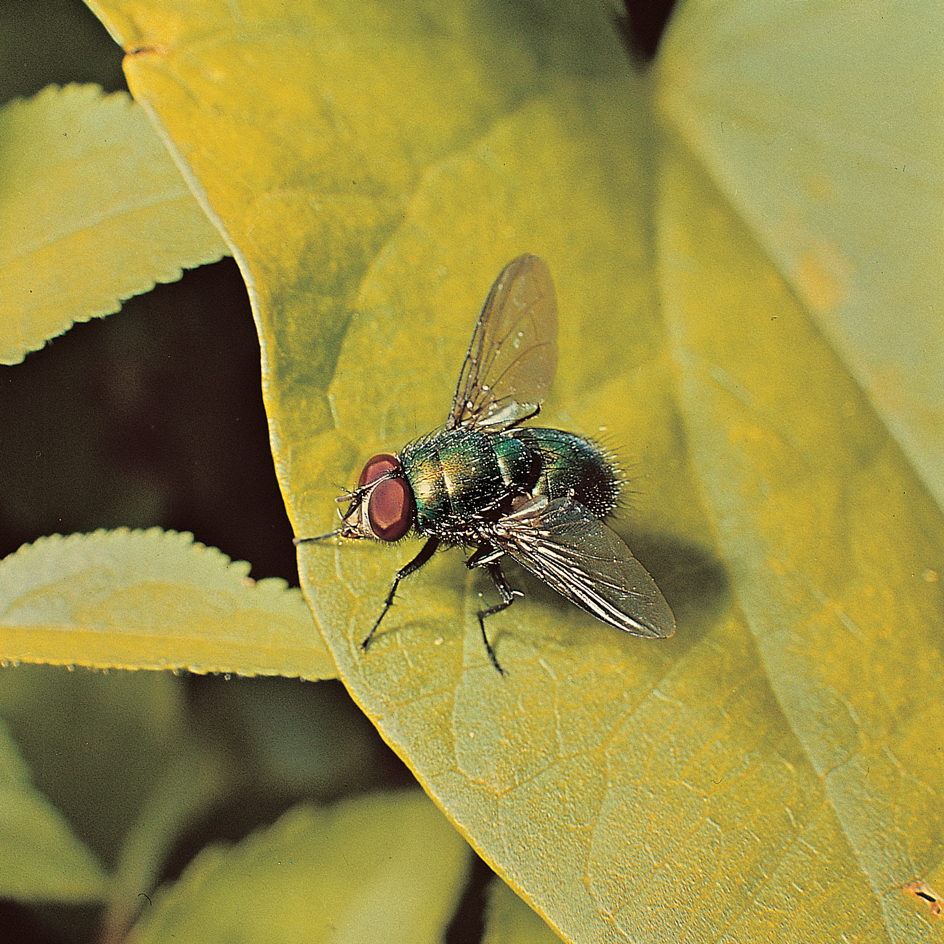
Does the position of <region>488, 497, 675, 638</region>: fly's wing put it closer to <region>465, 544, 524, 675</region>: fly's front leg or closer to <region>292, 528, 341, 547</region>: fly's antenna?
<region>465, 544, 524, 675</region>: fly's front leg

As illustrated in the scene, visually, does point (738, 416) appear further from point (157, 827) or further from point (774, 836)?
point (157, 827)

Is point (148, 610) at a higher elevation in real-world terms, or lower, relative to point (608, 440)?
higher

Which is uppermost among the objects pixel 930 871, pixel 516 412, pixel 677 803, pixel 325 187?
pixel 325 187

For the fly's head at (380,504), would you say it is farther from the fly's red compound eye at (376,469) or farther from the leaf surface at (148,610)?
the leaf surface at (148,610)

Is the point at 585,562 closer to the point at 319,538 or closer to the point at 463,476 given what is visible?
the point at 463,476

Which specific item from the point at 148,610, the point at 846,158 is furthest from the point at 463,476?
the point at 846,158

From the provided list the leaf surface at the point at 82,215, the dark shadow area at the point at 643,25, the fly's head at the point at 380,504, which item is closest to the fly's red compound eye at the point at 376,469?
the fly's head at the point at 380,504

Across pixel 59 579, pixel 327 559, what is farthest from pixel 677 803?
pixel 59 579

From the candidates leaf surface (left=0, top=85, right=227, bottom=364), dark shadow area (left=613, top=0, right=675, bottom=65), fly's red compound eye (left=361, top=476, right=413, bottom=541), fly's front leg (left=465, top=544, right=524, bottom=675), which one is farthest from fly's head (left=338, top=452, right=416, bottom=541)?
dark shadow area (left=613, top=0, right=675, bottom=65)
